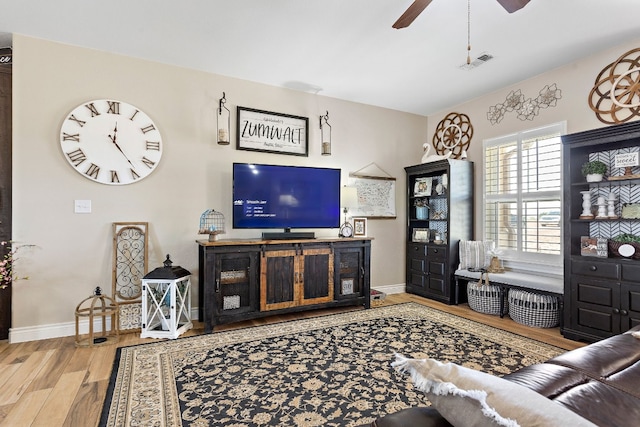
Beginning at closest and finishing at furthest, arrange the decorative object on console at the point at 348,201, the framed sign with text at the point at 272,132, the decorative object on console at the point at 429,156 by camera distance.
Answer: the framed sign with text at the point at 272,132 < the decorative object on console at the point at 348,201 < the decorative object on console at the point at 429,156

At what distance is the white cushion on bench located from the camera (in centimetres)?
326

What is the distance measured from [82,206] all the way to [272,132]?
6.84 ft

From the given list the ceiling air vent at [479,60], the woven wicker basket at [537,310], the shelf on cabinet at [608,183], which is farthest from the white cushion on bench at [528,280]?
the ceiling air vent at [479,60]

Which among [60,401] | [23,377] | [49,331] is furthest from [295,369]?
[49,331]

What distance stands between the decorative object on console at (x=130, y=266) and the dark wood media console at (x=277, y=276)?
0.55 meters

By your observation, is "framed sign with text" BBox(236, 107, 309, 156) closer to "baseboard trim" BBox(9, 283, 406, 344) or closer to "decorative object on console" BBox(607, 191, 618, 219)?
"baseboard trim" BBox(9, 283, 406, 344)

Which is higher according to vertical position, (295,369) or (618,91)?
(618,91)

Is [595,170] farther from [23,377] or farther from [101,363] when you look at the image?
[23,377]

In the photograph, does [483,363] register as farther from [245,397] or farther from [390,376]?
[245,397]

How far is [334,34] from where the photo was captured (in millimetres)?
2910

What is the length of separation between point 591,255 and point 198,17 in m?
3.95

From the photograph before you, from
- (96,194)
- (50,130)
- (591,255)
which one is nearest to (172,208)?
(96,194)

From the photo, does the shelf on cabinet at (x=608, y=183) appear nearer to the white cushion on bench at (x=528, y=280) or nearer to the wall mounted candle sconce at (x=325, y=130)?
the white cushion on bench at (x=528, y=280)

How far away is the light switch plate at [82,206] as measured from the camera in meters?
3.12
